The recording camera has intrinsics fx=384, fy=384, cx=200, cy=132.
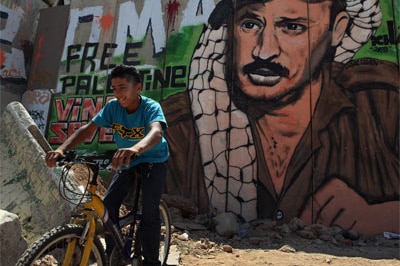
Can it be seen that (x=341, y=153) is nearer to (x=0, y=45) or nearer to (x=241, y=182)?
(x=241, y=182)

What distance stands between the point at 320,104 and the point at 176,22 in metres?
2.97

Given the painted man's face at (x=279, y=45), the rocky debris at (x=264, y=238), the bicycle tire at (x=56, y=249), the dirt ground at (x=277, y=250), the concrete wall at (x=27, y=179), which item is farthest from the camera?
the painted man's face at (x=279, y=45)

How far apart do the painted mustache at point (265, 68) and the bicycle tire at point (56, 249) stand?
4376mm

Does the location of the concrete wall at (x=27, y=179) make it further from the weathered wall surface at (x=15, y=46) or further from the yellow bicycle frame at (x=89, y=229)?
the weathered wall surface at (x=15, y=46)

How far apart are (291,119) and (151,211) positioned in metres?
3.63

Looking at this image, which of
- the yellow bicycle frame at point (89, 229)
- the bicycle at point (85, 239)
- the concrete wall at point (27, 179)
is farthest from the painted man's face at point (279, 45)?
the yellow bicycle frame at point (89, 229)

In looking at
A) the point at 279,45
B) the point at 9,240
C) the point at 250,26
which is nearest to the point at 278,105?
the point at 279,45

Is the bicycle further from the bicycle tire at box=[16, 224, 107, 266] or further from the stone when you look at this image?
the stone

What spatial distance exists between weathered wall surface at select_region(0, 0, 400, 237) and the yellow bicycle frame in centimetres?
360

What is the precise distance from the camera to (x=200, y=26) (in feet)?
22.0

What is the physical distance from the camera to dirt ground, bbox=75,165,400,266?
4156 mm

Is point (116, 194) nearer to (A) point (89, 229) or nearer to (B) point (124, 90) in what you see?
(A) point (89, 229)

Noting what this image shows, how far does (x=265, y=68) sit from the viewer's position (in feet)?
20.1

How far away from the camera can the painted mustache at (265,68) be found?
605 centimetres
